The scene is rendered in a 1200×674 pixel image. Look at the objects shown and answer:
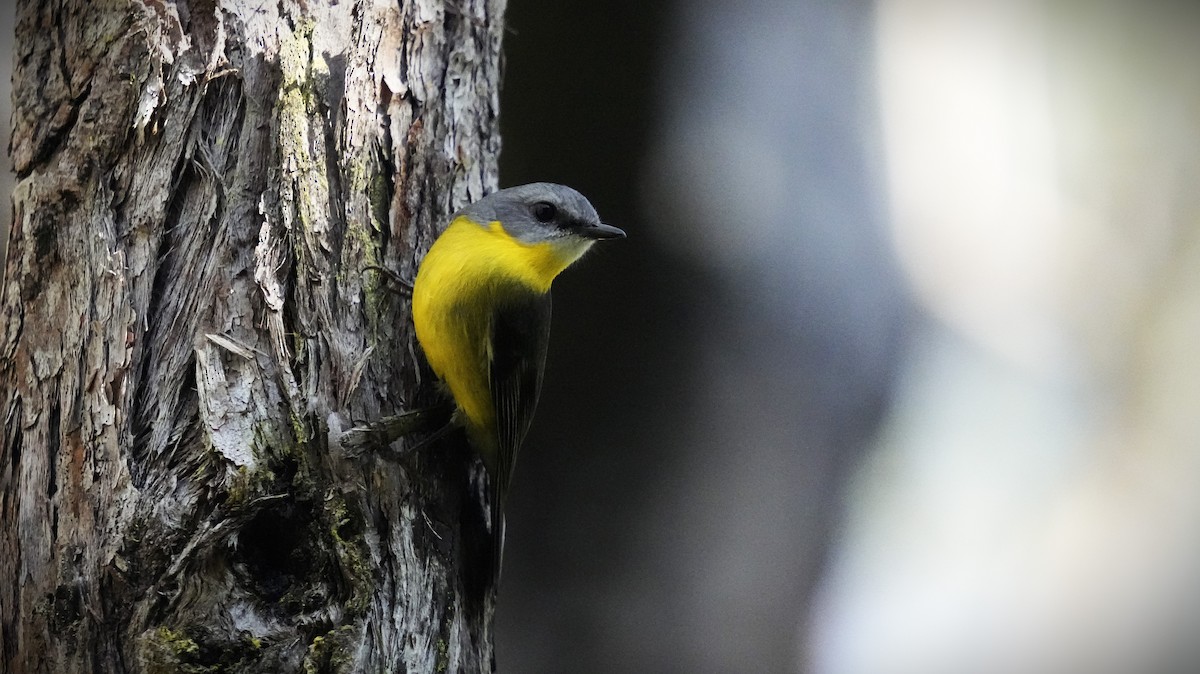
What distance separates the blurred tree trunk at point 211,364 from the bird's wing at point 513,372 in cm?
9

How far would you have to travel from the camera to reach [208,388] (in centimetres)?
123

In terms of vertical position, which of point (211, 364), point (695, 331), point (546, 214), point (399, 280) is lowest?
point (695, 331)

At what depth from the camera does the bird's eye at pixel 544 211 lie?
1697mm

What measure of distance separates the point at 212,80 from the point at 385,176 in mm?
323

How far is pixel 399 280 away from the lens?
58.8 inches

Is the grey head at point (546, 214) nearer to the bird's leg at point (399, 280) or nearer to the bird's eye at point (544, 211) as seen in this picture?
the bird's eye at point (544, 211)

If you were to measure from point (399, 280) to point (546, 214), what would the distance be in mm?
370

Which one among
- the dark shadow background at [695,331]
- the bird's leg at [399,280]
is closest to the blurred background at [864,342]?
the dark shadow background at [695,331]

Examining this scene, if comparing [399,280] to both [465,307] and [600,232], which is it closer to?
[465,307]

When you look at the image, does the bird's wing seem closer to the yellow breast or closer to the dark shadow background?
the yellow breast

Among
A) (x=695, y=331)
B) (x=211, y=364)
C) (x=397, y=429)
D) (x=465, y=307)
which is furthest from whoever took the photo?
(x=695, y=331)

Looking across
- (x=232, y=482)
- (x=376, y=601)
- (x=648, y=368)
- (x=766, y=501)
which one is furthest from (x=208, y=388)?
(x=766, y=501)

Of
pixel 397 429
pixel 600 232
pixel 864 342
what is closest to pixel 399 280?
pixel 397 429

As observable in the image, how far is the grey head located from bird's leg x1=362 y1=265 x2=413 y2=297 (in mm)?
238
